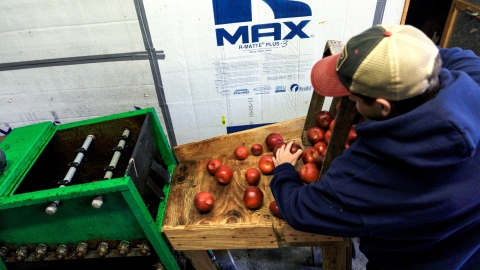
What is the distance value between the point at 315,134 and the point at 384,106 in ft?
3.12

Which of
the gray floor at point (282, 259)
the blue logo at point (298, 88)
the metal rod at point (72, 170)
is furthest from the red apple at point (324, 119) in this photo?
the metal rod at point (72, 170)

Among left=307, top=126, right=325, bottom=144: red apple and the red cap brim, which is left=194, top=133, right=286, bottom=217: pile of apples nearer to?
left=307, top=126, right=325, bottom=144: red apple

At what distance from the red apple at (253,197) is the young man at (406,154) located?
18.9 inches

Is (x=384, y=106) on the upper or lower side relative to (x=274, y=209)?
upper

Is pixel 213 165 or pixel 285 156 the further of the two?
pixel 213 165

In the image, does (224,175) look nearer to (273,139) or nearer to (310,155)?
(273,139)

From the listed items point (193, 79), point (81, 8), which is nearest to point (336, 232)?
point (193, 79)

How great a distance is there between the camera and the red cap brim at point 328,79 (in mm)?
1094

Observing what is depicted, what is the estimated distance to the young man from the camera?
812 millimetres

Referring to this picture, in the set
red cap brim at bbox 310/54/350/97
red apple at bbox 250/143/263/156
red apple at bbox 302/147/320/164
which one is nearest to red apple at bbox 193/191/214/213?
red apple at bbox 250/143/263/156

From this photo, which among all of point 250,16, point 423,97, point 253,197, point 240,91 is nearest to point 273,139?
point 253,197

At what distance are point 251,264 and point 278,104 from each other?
147cm

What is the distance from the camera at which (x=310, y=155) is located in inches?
68.9

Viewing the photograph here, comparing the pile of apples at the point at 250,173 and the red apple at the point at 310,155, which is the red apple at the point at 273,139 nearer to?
the pile of apples at the point at 250,173
